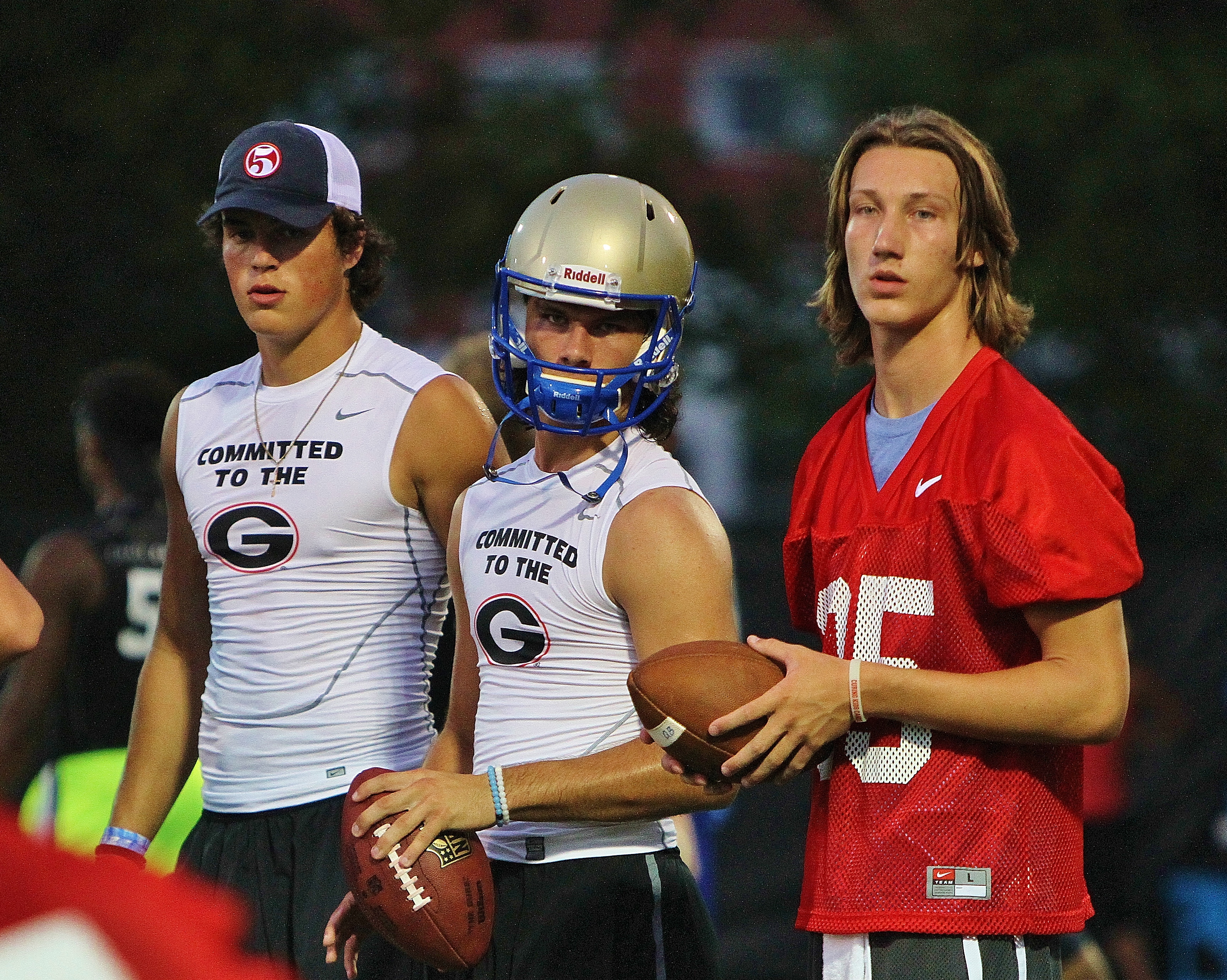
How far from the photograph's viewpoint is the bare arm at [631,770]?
279cm

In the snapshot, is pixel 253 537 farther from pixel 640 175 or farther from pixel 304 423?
pixel 640 175

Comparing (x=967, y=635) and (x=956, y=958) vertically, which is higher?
(x=967, y=635)

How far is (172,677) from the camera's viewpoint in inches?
146

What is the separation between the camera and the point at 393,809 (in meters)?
2.78

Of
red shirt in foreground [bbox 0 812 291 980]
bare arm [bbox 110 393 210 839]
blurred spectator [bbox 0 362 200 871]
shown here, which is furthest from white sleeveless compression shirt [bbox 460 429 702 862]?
blurred spectator [bbox 0 362 200 871]

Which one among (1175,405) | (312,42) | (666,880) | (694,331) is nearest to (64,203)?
(312,42)

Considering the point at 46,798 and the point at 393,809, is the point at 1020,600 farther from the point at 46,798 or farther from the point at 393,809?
the point at 46,798

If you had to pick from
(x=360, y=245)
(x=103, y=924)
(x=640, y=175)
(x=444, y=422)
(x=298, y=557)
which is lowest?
(x=103, y=924)

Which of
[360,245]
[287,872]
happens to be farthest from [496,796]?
[360,245]

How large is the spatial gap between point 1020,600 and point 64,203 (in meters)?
8.84

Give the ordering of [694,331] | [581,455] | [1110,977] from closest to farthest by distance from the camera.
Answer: [581,455] < [1110,977] < [694,331]

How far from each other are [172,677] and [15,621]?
3.65 ft

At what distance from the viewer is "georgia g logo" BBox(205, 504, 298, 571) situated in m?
3.42

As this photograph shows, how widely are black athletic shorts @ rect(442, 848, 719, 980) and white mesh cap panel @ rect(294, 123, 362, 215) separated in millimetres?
1553
